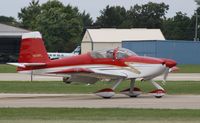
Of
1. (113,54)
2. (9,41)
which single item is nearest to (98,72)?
(113,54)

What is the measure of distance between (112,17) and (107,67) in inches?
5729

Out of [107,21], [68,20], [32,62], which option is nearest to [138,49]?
[68,20]

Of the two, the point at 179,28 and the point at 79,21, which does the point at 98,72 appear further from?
the point at 179,28

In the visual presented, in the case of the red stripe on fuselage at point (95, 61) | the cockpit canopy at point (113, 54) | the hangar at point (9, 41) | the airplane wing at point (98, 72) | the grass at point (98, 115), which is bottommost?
the hangar at point (9, 41)

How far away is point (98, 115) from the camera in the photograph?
18.5 meters

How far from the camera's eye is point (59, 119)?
1730 centimetres

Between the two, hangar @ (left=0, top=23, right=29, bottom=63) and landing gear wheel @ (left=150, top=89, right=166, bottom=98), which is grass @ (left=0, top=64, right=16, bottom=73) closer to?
hangar @ (left=0, top=23, right=29, bottom=63)

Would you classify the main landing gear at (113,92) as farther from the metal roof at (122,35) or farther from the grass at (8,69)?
the metal roof at (122,35)

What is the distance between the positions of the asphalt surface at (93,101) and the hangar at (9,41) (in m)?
67.2

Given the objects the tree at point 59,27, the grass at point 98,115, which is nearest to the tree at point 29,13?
the tree at point 59,27

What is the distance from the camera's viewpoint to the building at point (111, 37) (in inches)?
4397

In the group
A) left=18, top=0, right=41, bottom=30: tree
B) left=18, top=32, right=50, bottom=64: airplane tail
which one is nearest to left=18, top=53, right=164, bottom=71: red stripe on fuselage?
left=18, top=32, right=50, bottom=64: airplane tail

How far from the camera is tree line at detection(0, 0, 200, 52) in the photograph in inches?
4798

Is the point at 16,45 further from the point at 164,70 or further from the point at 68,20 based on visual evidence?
the point at 164,70
